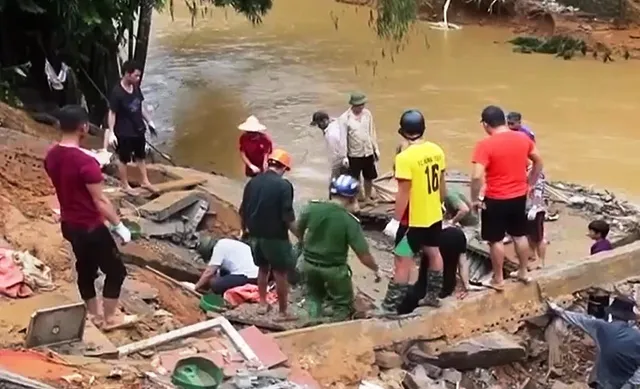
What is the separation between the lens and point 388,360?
24.6ft

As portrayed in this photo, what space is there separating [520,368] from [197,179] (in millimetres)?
5373

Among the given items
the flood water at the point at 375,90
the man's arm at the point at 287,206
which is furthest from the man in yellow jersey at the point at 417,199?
the flood water at the point at 375,90

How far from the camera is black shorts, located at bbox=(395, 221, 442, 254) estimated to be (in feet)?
24.4

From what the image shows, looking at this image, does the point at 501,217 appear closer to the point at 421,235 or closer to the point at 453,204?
the point at 421,235

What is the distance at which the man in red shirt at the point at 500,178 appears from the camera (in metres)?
7.62

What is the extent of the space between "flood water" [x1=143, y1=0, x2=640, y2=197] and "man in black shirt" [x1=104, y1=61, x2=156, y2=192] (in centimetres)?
437

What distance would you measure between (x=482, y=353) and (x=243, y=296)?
2139 millimetres

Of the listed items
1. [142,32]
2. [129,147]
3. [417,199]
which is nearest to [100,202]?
[417,199]

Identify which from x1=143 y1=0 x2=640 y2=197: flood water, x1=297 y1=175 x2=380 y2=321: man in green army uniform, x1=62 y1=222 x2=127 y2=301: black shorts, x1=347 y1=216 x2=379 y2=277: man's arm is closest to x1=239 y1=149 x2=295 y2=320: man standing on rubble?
x1=297 y1=175 x2=380 y2=321: man in green army uniform

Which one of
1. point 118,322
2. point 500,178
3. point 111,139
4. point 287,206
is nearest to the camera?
point 118,322

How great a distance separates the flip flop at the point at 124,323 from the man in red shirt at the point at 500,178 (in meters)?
2.68

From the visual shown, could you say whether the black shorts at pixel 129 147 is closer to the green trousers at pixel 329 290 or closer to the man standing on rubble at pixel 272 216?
the man standing on rubble at pixel 272 216

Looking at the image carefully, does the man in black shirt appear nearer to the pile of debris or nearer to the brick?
the brick

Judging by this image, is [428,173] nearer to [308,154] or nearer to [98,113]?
[308,154]
